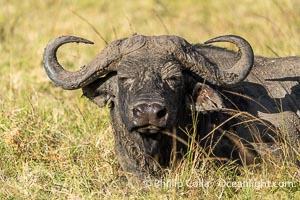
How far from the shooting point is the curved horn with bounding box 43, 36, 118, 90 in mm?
7078

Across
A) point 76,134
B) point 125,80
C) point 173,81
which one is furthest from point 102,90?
point 76,134

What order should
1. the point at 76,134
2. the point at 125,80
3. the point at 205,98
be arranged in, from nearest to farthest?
the point at 125,80 → the point at 205,98 → the point at 76,134

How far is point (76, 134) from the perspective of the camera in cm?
813

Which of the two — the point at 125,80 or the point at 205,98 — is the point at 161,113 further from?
the point at 205,98

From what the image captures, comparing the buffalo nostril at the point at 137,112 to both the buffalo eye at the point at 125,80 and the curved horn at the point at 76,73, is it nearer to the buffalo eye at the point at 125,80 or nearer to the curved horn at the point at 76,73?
the buffalo eye at the point at 125,80

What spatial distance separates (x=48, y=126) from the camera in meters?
8.10

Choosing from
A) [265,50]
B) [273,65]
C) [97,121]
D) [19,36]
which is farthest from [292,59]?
[19,36]

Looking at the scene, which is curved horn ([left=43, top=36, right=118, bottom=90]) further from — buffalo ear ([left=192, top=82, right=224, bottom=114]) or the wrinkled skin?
buffalo ear ([left=192, top=82, right=224, bottom=114])

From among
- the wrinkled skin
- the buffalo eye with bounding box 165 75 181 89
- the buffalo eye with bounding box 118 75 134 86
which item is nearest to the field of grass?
the wrinkled skin

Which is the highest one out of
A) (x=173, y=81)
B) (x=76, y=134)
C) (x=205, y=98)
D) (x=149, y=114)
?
(x=173, y=81)

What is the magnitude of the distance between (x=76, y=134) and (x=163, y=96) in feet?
5.38

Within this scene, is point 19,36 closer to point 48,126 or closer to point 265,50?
point 265,50

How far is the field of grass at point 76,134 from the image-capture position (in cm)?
670

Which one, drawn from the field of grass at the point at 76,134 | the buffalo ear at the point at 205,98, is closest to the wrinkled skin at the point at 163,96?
the buffalo ear at the point at 205,98
